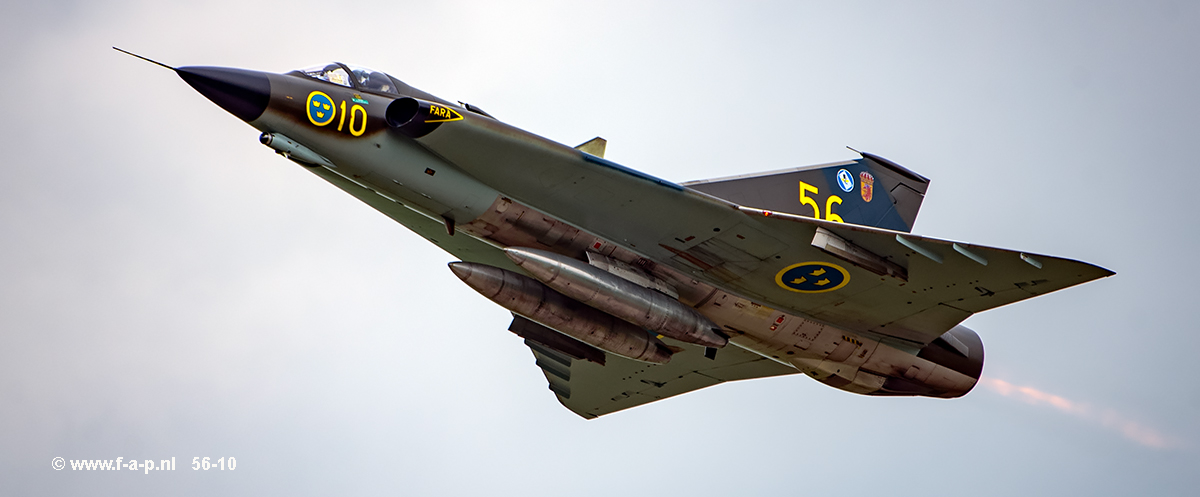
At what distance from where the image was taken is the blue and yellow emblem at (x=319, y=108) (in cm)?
1282

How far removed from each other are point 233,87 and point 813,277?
837 centimetres

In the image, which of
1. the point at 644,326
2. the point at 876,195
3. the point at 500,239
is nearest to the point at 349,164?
the point at 500,239

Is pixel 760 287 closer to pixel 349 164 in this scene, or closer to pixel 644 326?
pixel 644 326

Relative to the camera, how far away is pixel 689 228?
46.6ft

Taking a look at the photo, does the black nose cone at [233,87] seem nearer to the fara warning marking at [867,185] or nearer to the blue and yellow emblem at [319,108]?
the blue and yellow emblem at [319,108]

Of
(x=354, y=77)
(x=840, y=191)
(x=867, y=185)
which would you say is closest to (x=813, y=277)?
(x=840, y=191)

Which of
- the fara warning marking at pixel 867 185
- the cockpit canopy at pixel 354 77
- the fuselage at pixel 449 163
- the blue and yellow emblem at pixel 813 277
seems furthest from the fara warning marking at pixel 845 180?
the cockpit canopy at pixel 354 77

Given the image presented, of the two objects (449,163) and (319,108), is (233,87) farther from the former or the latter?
(449,163)

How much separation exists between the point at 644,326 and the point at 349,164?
4.59 metres

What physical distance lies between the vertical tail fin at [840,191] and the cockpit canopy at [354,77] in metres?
4.36

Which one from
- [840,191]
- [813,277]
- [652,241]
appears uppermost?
[840,191]

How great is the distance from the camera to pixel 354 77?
13266 mm

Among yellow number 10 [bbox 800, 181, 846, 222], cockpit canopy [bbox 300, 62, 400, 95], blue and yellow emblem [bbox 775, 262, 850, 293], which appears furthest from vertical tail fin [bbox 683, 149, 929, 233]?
cockpit canopy [bbox 300, 62, 400, 95]

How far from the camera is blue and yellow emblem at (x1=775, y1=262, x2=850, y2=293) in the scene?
1484 cm
